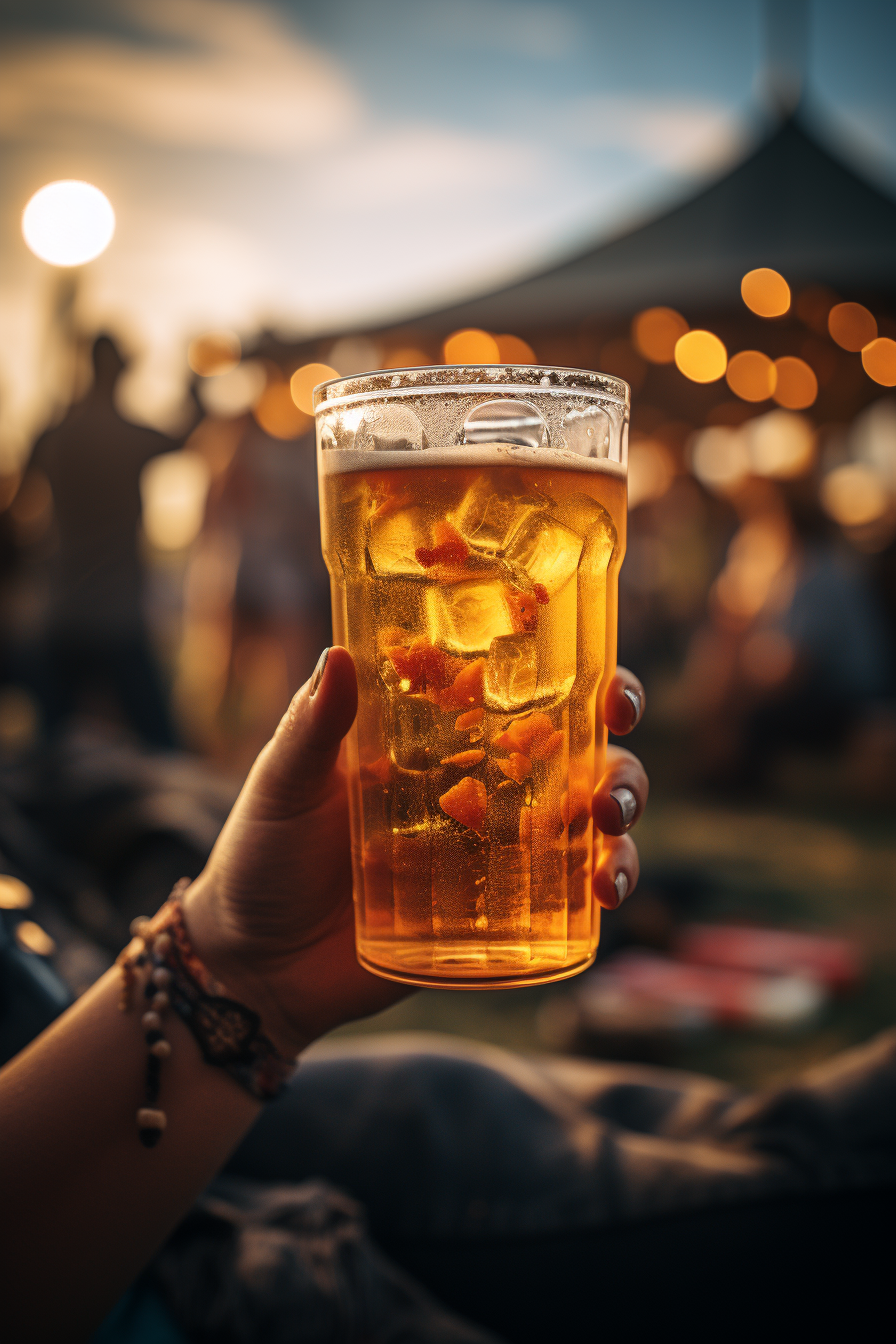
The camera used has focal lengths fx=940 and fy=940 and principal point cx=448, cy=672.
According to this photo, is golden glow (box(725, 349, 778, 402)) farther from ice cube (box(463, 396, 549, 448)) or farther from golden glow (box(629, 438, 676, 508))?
ice cube (box(463, 396, 549, 448))

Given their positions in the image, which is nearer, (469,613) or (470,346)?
(469,613)

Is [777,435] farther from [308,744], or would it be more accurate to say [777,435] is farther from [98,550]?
[308,744]

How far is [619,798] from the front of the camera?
99cm

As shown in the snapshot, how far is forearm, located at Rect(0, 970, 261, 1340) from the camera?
89cm

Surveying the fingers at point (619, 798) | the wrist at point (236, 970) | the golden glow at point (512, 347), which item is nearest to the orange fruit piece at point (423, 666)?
the fingers at point (619, 798)

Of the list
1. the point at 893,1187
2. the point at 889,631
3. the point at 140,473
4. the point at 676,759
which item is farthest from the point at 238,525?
the point at 893,1187

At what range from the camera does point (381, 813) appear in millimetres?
959

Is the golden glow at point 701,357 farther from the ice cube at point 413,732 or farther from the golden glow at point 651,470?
the ice cube at point 413,732

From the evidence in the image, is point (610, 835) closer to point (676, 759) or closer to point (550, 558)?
point (550, 558)

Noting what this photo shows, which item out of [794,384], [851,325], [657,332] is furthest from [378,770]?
[794,384]

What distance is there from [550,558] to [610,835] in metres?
0.32

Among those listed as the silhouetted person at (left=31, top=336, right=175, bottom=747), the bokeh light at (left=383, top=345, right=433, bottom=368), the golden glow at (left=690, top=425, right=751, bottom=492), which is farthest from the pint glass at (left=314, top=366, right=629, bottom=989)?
the golden glow at (left=690, top=425, right=751, bottom=492)

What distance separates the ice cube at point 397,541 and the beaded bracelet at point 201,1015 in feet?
1.58

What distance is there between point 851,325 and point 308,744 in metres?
7.41
